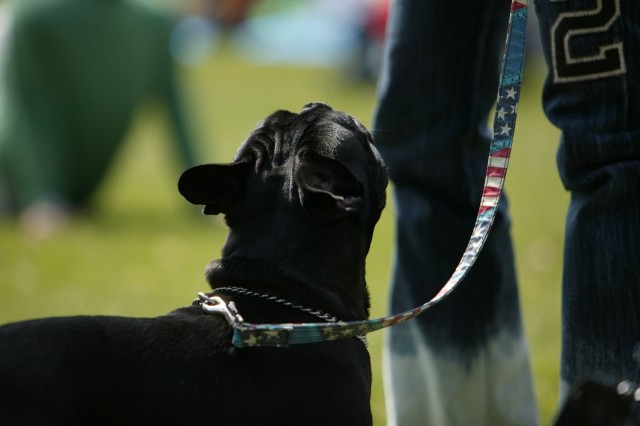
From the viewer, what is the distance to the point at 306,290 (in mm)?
2662

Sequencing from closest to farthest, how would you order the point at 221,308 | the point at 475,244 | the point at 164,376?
1. the point at 164,376
2. the point at 221,308
3. the point at 475,244

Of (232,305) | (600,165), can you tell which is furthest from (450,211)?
(232,305)

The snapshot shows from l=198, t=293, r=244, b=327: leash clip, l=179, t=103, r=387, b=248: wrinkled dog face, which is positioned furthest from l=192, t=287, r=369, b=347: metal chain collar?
l=179, t=103, r=387, b=248: wrinkled dog face

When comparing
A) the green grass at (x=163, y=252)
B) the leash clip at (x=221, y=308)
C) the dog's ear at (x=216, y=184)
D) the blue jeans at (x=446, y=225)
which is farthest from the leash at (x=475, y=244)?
the green grass at (x=163, y=252)

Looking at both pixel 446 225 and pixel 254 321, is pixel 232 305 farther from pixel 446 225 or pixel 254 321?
pixel 446 225

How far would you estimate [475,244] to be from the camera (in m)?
2.65

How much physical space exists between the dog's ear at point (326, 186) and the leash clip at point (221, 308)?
0.30 meters

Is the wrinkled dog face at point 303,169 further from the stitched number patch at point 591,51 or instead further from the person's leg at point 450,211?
the stitched number patch at point 591,51

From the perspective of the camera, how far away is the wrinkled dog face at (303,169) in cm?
262

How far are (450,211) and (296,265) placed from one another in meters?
0.79

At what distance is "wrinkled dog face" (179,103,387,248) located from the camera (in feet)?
8.59

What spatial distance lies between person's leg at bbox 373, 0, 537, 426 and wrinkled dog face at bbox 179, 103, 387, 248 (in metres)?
0.41

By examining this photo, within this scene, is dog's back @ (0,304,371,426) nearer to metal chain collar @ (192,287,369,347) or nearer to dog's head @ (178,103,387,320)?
metal chain collar @ (192,287,369,347)

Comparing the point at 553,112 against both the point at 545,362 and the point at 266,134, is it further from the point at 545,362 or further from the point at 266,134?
the point at 545,362
